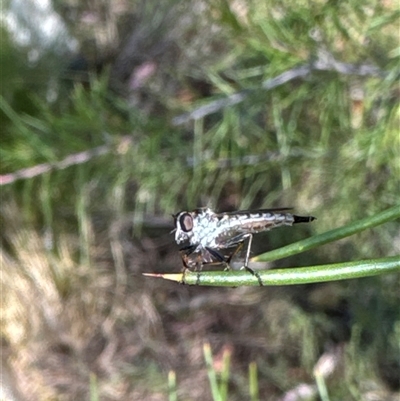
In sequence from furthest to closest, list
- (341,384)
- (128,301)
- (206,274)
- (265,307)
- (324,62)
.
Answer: (128,301), (265,307), (341,384), (324,62), (206,274)

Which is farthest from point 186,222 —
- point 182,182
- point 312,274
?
point 182,182

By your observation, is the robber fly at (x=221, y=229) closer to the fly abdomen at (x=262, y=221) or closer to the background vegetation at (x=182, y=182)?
the fly abdomen at (x=262, y=221)

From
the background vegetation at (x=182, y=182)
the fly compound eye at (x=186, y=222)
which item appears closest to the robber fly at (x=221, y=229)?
the fly compound eye at (x=186, y=222)

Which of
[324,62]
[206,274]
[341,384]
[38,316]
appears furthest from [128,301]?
[206,274]

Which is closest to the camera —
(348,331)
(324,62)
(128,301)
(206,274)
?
(206,274)

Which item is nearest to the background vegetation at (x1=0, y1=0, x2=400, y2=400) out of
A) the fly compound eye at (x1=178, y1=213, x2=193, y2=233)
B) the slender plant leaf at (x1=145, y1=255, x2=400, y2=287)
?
the fly compound eye at (x1=178, y1=213, x2=193, y2=233)

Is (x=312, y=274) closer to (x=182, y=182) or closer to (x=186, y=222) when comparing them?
(x=186, y=222)

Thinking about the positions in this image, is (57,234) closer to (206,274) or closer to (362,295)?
(362,295)
